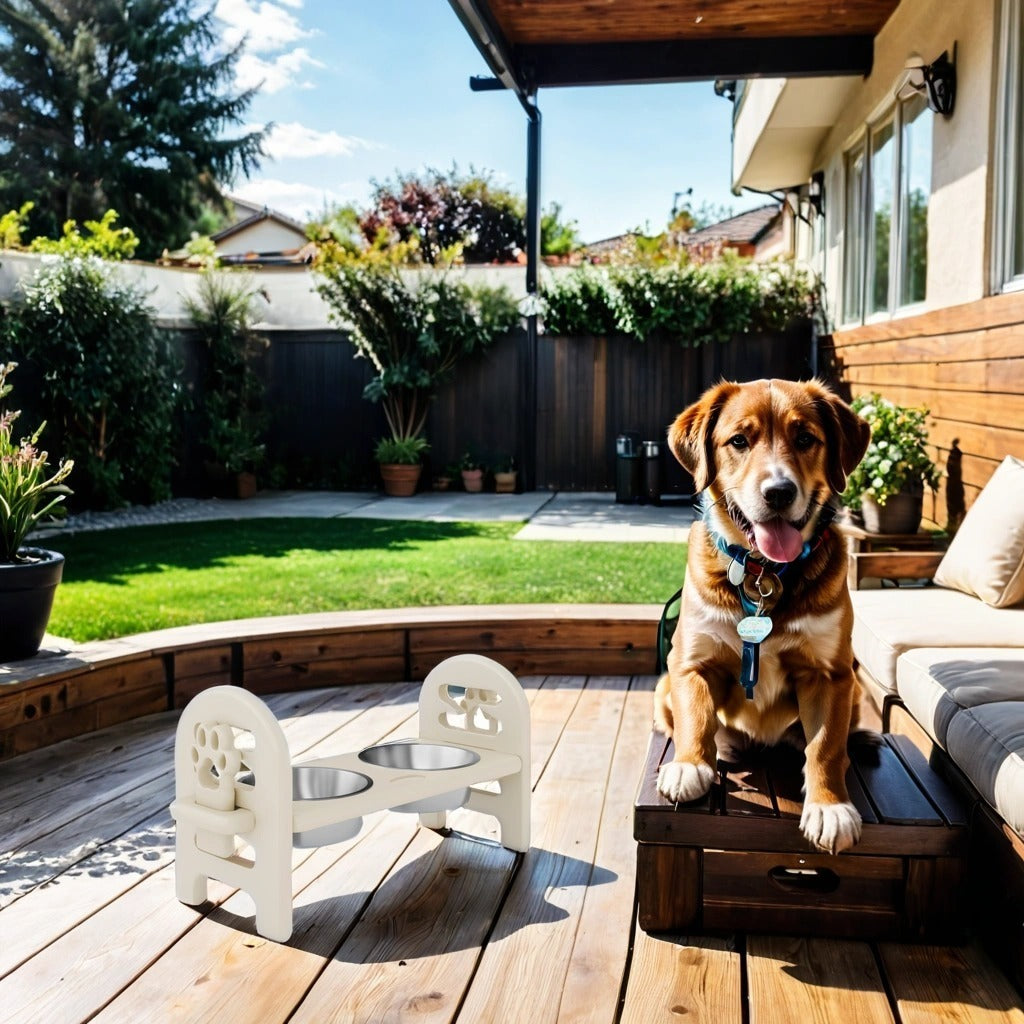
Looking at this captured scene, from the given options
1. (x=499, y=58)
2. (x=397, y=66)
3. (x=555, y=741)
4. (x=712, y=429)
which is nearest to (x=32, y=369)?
(x=499, y=58)

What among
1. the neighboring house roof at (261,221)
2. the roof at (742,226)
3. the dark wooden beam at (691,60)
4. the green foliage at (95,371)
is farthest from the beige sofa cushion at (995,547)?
the neighboring house roof at (261,221)

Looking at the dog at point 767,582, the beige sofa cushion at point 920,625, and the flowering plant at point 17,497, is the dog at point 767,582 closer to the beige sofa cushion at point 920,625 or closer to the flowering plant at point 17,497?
the beige sofa cushion at point 920,625

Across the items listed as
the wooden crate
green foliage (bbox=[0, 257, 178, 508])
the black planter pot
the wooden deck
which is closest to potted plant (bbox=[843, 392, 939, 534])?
the wooden deck

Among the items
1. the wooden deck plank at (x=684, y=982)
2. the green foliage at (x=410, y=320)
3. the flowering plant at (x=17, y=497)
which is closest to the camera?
the wooden deck plank at (x=684, y=982)

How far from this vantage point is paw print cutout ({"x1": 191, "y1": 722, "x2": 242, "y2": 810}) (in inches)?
92.7

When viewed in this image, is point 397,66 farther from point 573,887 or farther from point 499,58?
point 573,887

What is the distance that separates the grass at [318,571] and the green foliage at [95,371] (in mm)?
1212

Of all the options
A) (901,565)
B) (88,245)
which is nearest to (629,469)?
(88,245)

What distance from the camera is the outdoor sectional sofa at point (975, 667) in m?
2.20

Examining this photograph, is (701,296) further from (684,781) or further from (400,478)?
(684,781)

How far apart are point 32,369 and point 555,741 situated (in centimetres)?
712

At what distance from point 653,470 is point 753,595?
8.78 m

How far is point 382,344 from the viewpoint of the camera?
39.6ft

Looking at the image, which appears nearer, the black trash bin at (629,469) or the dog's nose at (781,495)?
the dog's nose at (781,495)
